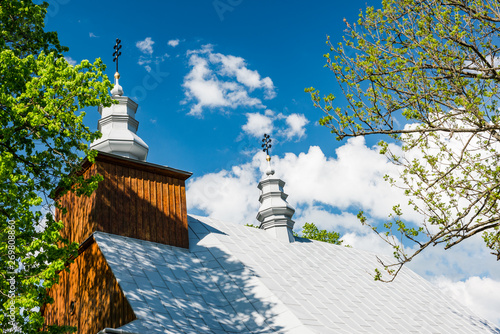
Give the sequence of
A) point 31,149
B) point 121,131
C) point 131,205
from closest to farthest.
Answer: point 31,149 < point 131,205 < point 121,131

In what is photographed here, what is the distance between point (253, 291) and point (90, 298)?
409 centimetres

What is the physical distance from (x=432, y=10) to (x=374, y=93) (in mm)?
1746

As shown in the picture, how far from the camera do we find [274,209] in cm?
1995

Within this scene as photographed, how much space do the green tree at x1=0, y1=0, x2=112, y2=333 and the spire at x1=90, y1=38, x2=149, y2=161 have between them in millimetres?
4610

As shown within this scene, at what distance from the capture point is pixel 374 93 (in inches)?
351

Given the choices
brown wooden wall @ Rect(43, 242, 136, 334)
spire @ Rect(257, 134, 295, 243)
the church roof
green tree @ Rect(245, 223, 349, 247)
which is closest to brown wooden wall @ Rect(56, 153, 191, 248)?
the church roof

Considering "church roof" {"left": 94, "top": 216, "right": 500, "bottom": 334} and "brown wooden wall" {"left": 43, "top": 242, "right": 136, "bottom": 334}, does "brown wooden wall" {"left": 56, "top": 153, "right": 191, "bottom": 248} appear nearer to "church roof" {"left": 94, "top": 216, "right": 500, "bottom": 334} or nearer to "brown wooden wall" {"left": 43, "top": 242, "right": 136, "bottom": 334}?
"church roof" {"left": 94, "top": 216, "right": 500, "bottom": 334}

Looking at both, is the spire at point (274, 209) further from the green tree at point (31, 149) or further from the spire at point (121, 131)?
the green tree at point (31, 149)

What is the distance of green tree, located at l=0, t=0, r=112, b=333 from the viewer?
9.41 metres

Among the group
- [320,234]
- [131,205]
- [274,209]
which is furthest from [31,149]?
[320,234]

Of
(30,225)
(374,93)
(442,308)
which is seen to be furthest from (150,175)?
(442,308)

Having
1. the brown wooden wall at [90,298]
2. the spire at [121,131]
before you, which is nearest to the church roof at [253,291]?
the brown wooden wall at [90,298]

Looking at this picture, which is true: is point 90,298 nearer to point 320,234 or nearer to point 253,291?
point 253,291

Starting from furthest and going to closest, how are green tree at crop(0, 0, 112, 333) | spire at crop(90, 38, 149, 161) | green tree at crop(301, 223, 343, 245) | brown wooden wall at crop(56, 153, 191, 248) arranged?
green tree at crop(301, 223, 343, 245)
spire at crop(90, 38, 149, 161)
brown wooden wall at crop(56, 153, 191, 248)
green tree at crop(0, 0, 112, 333)
